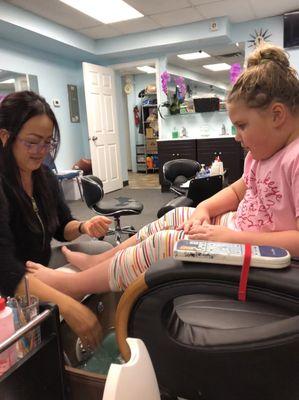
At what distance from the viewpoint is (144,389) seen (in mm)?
665

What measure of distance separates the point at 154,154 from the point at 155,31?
11.7ft

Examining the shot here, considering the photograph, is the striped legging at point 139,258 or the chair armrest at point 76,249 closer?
the striped legging at point 139,258

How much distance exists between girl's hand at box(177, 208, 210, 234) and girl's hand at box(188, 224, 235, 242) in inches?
2.4

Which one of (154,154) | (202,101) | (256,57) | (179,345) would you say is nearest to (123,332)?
(179,345)

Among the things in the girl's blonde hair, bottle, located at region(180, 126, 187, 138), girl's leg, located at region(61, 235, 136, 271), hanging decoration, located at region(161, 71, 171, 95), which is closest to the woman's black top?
girl's leg, located at region(61, 235, 136, 271)

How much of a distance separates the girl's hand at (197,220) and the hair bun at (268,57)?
0.47 metres

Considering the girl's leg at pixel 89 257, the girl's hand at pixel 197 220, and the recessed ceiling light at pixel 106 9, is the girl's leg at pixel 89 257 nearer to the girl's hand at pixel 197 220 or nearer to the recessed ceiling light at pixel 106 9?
the girl's hand at pixel 197 220

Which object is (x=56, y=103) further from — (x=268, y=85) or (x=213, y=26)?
(x=268, y=85)

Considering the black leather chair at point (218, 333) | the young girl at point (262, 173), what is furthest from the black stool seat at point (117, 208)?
the black leather chair at point (218, 333)

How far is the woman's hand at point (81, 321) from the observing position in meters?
0.87

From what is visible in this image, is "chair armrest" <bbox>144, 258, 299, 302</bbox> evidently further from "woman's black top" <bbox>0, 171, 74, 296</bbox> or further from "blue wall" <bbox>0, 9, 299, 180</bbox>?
"blue wall" <bbox>0, 9, 299, 180</bbox>

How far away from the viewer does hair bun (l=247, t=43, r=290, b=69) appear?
917 millimetres

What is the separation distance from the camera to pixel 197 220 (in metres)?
1.09

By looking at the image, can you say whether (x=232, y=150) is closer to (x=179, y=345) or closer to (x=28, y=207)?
(x=28, y=207)
